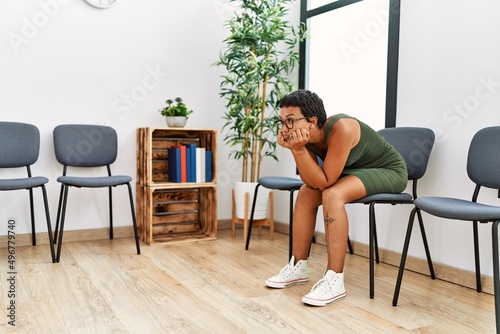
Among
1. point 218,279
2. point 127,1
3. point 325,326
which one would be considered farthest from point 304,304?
point 127,1

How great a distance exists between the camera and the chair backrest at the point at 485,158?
204 cm

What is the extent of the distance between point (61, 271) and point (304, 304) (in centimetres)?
131

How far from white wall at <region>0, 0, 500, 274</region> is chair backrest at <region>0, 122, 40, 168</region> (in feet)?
0.69

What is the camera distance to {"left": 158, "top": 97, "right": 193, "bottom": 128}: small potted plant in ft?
10.5

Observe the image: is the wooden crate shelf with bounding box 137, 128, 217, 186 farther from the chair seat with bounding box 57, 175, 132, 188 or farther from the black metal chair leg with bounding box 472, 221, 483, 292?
the black metal chair leg with bounding box 472, 221, 483, 292

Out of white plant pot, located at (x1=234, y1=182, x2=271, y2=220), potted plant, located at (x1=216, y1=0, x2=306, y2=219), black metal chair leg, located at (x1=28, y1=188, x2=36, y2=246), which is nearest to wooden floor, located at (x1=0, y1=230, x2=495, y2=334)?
black metal chair leg, located at (x1=28, y1=188, x2=36, y2=246)

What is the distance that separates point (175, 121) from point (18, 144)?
100 centimetres

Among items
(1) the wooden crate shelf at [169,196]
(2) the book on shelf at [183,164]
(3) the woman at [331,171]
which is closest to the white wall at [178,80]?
(1) the wooden crate shelf at [169,196]

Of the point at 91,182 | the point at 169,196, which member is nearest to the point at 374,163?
the point at 91,182

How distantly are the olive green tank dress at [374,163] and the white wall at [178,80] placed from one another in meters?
0.39

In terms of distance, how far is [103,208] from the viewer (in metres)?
3.27

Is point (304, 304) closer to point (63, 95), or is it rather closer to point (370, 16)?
point (370, 16)

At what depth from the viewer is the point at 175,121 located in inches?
126

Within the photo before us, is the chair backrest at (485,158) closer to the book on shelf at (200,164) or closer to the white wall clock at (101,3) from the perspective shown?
the book on shelf at (200,164)
